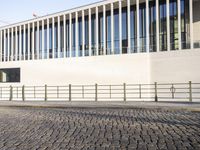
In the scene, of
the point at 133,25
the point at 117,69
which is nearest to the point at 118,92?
the point at 117,69

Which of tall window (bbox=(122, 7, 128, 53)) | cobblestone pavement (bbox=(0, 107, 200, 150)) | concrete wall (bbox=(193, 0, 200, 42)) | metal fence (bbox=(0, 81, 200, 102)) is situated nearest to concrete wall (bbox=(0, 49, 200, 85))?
metal fence (bbox=(0, 81, 200, 102))

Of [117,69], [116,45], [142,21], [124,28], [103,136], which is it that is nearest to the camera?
[103,136]

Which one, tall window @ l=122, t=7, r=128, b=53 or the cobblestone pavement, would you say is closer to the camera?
the cobblestone pavement

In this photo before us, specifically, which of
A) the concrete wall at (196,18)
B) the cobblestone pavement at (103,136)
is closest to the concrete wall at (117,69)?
the concrete wall at (196,18)

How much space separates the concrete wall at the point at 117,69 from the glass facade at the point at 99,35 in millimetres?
1903

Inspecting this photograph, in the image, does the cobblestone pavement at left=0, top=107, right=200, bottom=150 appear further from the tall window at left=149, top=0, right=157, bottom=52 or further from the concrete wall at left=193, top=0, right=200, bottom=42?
the tall window at left=149, top=0, right=157, bottom=52

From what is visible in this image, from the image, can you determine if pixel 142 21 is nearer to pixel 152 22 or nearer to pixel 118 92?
pixel 152 22

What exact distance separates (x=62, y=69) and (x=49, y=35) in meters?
9.19

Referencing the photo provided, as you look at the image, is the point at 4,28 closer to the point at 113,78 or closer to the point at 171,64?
the point at 113,78

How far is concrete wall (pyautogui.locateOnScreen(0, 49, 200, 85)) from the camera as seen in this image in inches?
871

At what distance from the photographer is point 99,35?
102ft

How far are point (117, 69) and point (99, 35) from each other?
723cm

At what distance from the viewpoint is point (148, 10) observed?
90.6ft

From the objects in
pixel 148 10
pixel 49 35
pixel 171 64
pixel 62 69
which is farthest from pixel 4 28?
pixel 171 64
